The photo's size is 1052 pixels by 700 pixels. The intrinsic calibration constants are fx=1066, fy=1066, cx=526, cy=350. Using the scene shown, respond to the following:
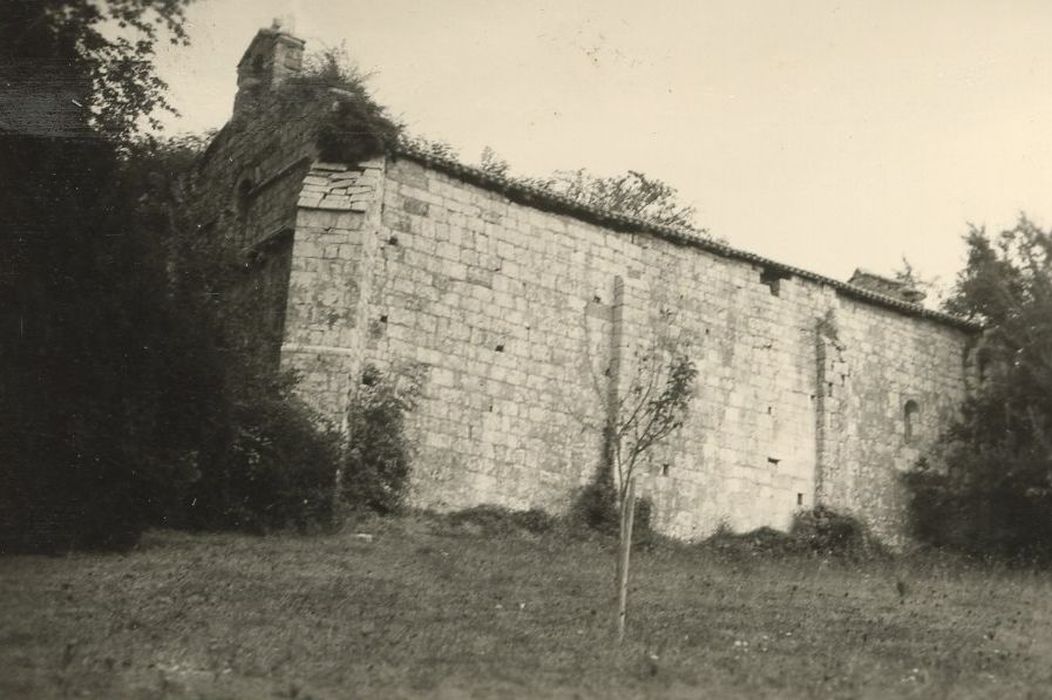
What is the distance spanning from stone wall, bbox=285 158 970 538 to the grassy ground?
2.75 meters

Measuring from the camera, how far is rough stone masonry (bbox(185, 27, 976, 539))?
49.4 feet

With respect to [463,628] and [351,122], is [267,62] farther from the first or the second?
[463,628]

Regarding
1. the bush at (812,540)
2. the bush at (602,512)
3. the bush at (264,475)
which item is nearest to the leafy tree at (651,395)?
the bush at (602,512)

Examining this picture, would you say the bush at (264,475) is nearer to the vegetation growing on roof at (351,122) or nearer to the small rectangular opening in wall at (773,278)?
the vegetation growing on roof at (351,122)

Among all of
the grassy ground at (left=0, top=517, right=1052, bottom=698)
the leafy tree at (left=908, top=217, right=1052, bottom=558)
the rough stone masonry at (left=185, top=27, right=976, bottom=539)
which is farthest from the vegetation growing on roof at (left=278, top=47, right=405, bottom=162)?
the leafy tree at (left=908, top=217, right=1052, bottom=558)

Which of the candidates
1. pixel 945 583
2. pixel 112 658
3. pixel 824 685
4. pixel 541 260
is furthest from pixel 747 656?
pixel 541 260

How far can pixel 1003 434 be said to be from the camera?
19375 millimetres

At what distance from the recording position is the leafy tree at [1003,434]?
17.9 meters

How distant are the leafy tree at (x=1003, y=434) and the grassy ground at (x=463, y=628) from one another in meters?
4.95

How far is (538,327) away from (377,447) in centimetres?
346

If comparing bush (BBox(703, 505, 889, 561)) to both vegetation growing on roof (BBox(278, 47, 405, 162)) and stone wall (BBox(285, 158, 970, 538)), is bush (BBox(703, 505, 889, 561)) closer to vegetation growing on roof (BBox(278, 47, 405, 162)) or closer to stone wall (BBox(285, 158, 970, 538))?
stone wall (BBox(285, 158, 970, 538))

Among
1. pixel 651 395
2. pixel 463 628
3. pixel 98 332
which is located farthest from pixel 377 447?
pixel 463 628

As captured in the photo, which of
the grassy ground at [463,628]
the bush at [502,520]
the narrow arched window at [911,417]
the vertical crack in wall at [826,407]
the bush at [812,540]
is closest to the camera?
the grassy ground at [463,628]

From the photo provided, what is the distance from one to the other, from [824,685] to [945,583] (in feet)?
22.7
